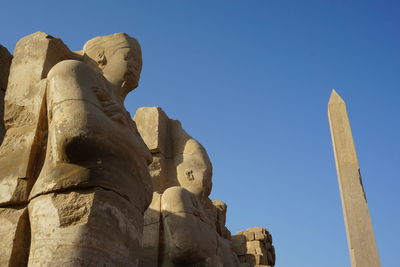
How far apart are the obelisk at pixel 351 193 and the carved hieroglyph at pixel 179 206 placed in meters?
3.33

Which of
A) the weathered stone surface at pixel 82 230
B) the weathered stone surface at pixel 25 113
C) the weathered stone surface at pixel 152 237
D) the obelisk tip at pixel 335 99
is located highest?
the obelisk tip at pixel 335 99

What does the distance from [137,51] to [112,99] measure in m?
1.00

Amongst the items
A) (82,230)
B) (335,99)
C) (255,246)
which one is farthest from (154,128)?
(335,99)

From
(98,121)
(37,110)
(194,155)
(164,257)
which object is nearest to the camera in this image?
(98,121)

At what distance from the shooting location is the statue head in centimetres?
416

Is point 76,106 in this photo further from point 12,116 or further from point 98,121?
point 12,116

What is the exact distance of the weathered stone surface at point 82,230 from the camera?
8.67 ft

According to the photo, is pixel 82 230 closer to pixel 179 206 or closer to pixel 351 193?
pixel 179 206

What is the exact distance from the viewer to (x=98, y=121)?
304 cm

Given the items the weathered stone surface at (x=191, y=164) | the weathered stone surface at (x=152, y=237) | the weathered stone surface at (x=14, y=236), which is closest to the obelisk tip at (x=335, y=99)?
the weathered stone surface at (x=191, y=164)

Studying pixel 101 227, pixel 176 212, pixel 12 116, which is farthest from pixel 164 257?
pixel 12 116

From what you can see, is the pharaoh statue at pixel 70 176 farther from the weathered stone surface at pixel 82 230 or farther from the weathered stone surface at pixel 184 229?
the weathered stone surface at pixel 184 229

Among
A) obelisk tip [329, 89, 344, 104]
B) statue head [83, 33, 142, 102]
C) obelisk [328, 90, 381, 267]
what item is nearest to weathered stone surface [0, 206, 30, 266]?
statue head [83, 33, 142, 102]

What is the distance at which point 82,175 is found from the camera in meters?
2.90
